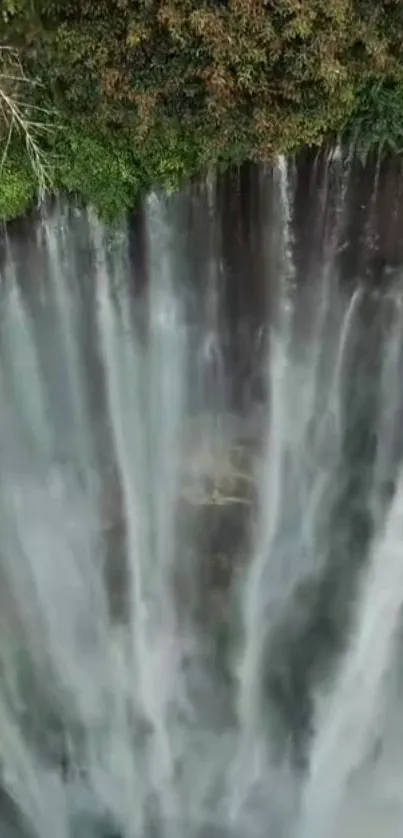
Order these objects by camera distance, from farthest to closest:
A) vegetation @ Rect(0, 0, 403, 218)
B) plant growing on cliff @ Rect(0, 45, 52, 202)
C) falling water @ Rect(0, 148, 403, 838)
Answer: falling water @ Rect(0, 148, 403, 838) → plant growing on cliff @ Rect(0, 45, 52, 202) → vegetation @ Rect(0, 0, 403, 218)

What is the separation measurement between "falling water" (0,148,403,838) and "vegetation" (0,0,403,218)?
0.92ft

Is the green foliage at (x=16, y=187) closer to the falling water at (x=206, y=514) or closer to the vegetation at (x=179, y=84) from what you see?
the vegetation at (x=179, y=84)

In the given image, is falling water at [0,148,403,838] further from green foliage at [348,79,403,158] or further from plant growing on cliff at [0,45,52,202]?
plant growing on cliff at [0,45,52,202]

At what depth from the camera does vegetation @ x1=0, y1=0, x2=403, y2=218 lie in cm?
419

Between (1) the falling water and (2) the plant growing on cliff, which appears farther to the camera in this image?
(1) the falling water

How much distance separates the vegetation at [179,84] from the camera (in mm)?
4191

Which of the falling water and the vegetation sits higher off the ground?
the vegetation

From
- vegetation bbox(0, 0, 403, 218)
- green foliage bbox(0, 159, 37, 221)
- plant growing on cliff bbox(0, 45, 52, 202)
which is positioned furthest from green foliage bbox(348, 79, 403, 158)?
green foliage bbox(0, 159, 37, 221)

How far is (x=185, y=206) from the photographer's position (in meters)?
5.15

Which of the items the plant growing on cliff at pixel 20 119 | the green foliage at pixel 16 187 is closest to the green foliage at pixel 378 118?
the plant growing on cliff at pixel 20 119

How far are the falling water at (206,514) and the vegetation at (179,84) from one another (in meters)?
0.28

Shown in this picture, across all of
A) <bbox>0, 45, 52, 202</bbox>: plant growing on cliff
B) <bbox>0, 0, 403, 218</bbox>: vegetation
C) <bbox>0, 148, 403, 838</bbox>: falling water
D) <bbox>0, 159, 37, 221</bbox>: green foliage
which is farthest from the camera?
<bbox>0, 148, 403, 838</bbox>: falling water

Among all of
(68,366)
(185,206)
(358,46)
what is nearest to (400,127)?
(358,46)

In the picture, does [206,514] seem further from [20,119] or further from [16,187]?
[20,119]
